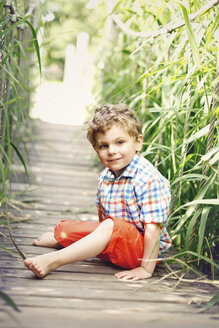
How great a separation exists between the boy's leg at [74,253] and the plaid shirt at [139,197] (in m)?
0.12

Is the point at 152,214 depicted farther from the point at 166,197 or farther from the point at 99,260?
the point at 99,260

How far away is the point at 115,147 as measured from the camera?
166cm

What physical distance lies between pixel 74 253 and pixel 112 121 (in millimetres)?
529

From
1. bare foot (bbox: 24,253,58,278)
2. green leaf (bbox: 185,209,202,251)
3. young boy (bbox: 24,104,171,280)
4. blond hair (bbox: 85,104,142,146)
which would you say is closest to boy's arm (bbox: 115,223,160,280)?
young boy (bbox: 24,104,171,280)

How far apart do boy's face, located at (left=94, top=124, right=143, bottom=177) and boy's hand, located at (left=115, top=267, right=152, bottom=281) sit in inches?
15.6

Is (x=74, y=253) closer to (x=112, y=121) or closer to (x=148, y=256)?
(x=148, y=256)

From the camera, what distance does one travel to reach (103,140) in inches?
65.9

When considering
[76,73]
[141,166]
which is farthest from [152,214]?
[76,73]

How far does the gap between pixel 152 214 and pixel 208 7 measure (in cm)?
77

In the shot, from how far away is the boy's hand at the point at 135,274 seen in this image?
149 centimetres

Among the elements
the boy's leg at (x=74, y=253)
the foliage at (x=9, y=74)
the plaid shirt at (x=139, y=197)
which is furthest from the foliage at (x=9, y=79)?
the plaid shirt at (x=139, y=197)

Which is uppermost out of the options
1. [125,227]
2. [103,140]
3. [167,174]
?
[103,140]

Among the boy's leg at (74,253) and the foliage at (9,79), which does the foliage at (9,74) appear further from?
the boy's leg at (74,253)

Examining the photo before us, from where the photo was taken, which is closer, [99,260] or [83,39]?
[99,260]
